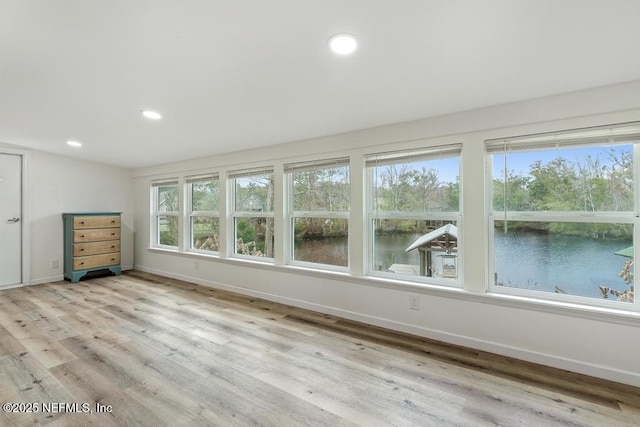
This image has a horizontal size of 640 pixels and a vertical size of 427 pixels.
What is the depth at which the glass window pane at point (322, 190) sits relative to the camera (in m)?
3.38

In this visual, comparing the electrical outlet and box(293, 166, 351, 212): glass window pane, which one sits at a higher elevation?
box(293, 166, 351, 212): glass window pane

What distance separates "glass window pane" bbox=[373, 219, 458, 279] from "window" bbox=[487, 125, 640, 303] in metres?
0.37

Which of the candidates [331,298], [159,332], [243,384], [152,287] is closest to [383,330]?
[331,298]

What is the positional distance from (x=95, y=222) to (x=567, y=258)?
633 cm

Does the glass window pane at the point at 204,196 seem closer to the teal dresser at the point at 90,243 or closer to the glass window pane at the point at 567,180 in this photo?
the teal dresser at the point at 90,243

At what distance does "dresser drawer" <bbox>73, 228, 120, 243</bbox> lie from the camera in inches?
190

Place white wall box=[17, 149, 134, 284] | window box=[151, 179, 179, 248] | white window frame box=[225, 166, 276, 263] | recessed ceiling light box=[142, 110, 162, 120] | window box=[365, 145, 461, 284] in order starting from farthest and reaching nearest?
window box=[151, 179, 179, 248] → white wall box=[17, 149, 134, 284] → white window frame box=[225, 166, 276, 263] → recessed ceiling light box=[142, 110, 162, 120] → window box=[365, 145, 461, 284]

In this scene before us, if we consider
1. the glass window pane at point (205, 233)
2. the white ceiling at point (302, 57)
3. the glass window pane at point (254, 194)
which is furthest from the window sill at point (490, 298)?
the white ceiling at point (302, 57)

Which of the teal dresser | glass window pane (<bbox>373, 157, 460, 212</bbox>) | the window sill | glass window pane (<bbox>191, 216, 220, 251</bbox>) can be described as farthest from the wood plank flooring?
the teal dresser

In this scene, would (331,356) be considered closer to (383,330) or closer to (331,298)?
(383,330)

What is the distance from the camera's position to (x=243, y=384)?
2.02 metres

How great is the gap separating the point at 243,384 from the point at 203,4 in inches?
90.0

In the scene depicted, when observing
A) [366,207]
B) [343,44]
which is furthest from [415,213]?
[343,44]

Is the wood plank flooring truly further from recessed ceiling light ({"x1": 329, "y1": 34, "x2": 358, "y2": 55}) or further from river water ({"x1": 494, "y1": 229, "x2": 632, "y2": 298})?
recessed ceiling light ({"x1": 329, "y1": 34, "x2": 358, "y2": 55})
